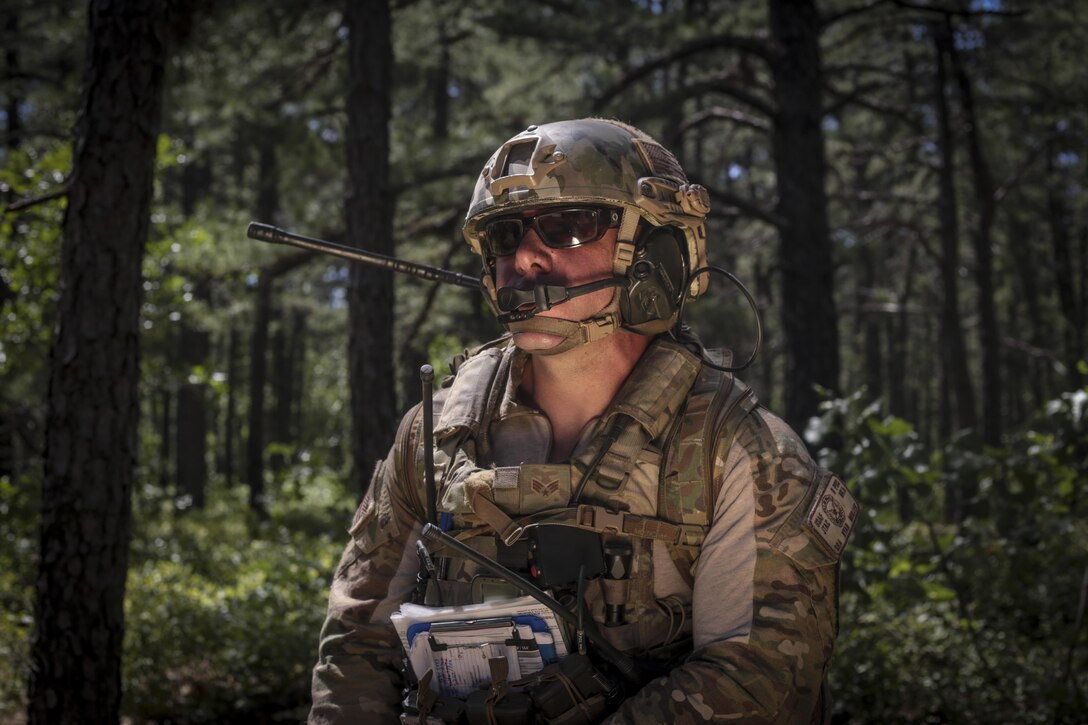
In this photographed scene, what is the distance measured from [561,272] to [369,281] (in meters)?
5.29

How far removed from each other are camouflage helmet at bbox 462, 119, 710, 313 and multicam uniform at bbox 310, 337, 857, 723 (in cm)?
35

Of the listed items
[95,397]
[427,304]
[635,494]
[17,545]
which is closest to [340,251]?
[635,494]

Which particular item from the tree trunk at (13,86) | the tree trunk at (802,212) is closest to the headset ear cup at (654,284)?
the tree trunk at (802,212)

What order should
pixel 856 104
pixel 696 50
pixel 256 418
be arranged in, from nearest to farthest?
pixel 696 50 → pixel 856 104 → pixel 256 418

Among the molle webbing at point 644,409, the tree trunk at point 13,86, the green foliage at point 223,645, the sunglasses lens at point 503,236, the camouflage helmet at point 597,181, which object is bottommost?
the green foliage at point 223,645

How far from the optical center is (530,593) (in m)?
2.25

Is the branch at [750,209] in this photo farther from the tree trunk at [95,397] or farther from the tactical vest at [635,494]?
the tactical vest at [635,494]

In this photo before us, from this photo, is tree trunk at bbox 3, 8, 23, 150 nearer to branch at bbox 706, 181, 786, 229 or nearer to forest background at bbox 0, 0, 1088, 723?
forest background at bbox 0, 0, 1088, 723

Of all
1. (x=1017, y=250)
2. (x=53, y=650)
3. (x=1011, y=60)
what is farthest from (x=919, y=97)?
(x=53, y=650)

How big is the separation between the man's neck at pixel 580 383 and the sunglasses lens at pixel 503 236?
315 millimetres

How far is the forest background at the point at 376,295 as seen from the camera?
14.3ft

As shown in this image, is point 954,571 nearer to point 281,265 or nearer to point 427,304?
point 427,304

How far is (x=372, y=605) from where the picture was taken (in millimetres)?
2562

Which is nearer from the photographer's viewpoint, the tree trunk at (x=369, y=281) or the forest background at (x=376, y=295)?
the forest background at (x=376, y=295)
